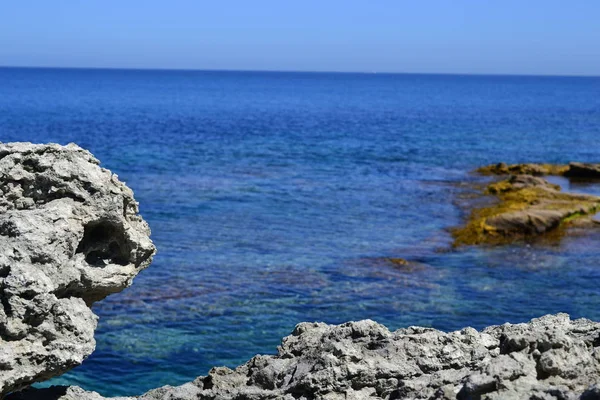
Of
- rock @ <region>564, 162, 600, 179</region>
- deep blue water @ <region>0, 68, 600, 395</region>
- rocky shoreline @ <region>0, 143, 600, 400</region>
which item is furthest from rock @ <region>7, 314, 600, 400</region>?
rock @ <region>564, 162, 600, 179</region>

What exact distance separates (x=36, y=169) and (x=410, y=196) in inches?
1441

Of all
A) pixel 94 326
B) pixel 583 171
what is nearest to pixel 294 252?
pixel 94 326

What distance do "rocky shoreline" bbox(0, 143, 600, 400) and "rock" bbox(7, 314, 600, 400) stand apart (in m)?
0.01

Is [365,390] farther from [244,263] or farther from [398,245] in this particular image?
[398,245]

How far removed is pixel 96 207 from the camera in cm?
859

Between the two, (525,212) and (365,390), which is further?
(525,212)

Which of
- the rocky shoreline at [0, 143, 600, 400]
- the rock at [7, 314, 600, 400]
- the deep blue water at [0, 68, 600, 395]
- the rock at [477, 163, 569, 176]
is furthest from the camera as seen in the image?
the rock at [477, 163, 569, 176]

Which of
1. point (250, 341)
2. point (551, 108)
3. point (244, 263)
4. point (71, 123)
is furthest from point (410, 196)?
point (551, 108)

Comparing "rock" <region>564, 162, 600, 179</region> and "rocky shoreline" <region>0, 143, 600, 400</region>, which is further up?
"rocky shoreline" <region>0, 143, 600, 400</region>

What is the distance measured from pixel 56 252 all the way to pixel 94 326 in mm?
855

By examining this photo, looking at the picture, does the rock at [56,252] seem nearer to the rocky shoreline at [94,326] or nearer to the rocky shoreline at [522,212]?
the rocky shoreline at [94,326]

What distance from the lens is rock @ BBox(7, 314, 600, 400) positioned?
277 inches

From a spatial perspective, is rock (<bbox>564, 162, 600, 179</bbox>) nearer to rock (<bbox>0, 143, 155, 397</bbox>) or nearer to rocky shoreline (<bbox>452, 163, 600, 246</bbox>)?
rocky shoreline (<bbox>452, 163, 600, 246</bbox>)

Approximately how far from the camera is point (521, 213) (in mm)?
35156
